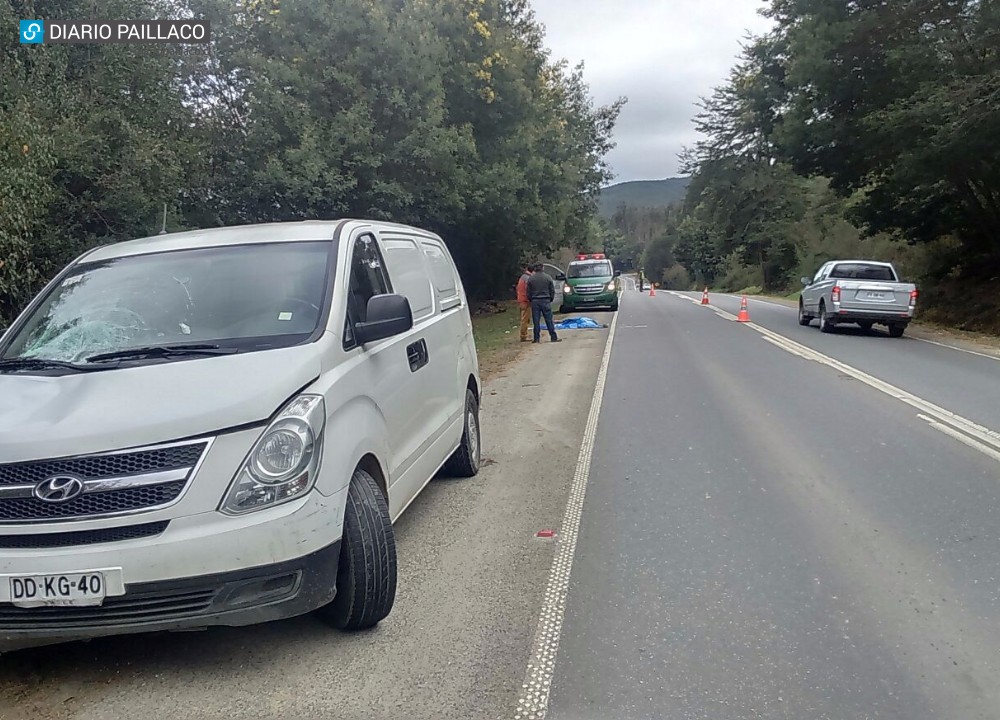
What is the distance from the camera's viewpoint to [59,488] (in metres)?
3.39

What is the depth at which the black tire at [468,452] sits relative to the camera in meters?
6.96

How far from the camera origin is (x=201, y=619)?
11.6 feet

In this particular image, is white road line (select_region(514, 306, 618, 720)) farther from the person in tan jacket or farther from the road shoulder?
the person in tan jacket

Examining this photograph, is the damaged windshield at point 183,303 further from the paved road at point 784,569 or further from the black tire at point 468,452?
the black tire at point 468,452

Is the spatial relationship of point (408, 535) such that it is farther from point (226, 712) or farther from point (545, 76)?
point (545, 76)

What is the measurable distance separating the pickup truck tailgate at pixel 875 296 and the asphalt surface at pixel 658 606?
444 inches

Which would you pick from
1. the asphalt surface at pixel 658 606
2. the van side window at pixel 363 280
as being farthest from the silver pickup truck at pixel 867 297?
the van side window at pixel 363 280

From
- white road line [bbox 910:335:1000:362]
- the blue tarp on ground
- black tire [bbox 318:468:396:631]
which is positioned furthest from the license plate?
the blue tarp on ground

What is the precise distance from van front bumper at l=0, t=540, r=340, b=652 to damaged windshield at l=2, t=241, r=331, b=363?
1154 mm

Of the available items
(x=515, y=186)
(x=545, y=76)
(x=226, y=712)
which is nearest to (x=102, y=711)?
(x=226, y=712)

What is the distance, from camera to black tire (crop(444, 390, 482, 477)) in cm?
696

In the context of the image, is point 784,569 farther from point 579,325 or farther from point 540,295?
point 579,325

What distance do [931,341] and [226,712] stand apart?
728 inches

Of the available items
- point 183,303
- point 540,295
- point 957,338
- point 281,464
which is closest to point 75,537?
point 281,464
